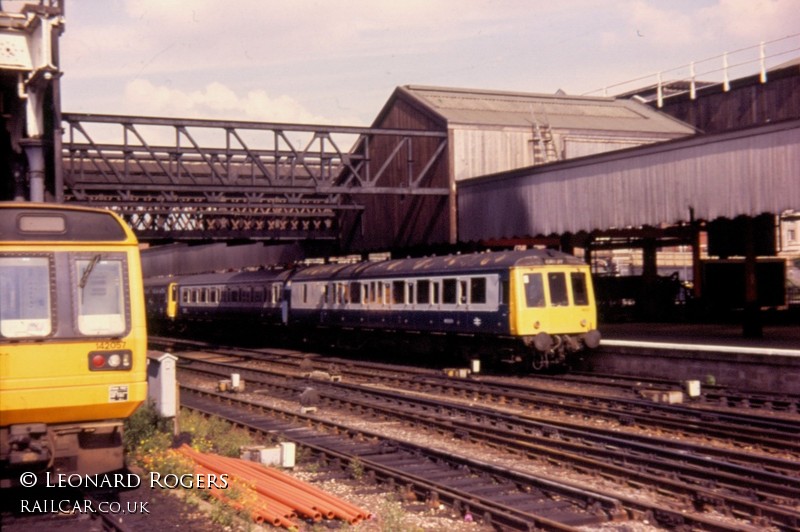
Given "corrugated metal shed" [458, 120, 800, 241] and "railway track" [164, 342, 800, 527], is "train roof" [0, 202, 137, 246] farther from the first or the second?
"corrugated metal shed" [458, 120, 800, 241]

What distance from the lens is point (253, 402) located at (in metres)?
17.5

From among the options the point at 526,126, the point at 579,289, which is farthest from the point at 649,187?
the point at 526,126

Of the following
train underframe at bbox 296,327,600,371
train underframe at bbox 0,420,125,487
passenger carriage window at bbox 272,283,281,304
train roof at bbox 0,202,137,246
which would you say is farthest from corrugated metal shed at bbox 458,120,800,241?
train underframe at bbox 0,420,125,487

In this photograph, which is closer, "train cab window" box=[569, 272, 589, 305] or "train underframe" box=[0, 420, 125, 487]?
"train underframe" box=[0, 420, 125, 487]

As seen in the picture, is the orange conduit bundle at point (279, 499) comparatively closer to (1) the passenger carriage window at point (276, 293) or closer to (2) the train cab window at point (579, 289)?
(2) the train cab window at point (579, 289)

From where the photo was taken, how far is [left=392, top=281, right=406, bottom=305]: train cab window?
80.8ft

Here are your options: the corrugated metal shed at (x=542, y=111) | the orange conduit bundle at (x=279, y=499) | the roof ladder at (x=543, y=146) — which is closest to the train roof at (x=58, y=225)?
the orange conduit bundle at (x=279, y=499)

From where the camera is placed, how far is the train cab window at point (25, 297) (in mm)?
7996

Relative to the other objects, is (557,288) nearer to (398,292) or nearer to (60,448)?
(398,292)

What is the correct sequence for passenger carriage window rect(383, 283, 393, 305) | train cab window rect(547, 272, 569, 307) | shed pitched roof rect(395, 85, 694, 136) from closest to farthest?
train cab window rect(547, 272, 569, 307) → passenger carriage window rect(383, 283, 393, 305) → shed pitched roof rect(395, 85, 694, 136)

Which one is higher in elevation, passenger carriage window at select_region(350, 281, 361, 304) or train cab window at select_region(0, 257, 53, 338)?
train cab window at select_region(0, 257, 53, 338)

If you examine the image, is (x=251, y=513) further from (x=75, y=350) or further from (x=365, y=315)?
(x=365, y=315)

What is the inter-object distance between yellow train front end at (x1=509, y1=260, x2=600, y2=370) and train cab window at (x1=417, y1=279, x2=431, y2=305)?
3.31m

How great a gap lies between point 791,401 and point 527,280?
6596mm
